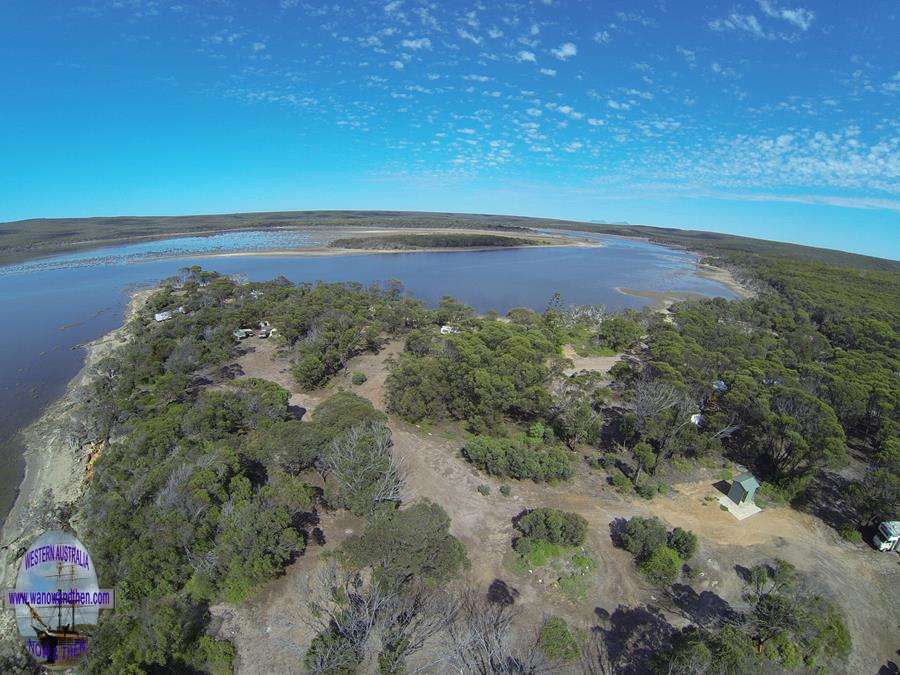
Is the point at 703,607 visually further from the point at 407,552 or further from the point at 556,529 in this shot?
the point at 407,552

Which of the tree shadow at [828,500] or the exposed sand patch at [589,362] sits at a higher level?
the exposed sand patch at [589,362]

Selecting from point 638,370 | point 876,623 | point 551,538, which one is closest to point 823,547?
point 876,623

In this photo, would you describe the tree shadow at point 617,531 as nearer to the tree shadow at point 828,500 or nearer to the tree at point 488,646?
the tree at point 488,646

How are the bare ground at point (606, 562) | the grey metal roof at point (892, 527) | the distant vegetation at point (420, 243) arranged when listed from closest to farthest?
1. the bare ground at point (606, 562)
2. the grey metal roof at point (892, 527)
3. the distant vegetation at point (420, 243)

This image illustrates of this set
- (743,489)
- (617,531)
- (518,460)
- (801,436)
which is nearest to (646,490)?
(617,531)

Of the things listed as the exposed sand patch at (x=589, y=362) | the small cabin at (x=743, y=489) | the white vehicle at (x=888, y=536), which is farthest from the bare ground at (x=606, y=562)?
the exposed sand patch at (x=589, y=362)

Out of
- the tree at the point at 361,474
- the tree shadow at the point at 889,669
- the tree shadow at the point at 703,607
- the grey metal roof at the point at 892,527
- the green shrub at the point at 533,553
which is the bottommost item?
the tree shadow at the point at 889,669
